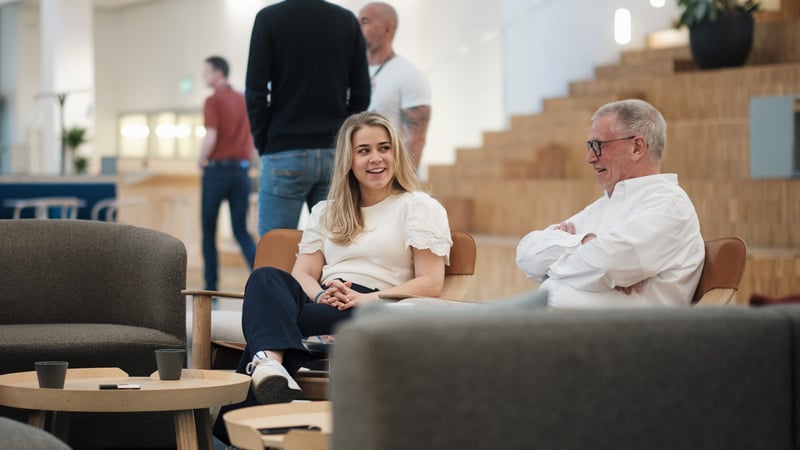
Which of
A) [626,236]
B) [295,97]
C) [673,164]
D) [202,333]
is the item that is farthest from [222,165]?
[626,236]

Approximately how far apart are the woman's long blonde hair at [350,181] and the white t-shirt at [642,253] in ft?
2.17

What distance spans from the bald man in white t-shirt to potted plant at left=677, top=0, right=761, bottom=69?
12.6 ft

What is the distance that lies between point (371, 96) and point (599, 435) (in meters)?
3.36

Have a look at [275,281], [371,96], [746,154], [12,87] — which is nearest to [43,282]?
[275,281]

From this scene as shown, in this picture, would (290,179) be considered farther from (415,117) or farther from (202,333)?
(202,333)

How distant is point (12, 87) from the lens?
19344 mm

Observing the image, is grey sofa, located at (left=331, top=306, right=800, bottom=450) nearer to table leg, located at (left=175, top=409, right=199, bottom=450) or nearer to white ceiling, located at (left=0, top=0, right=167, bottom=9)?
table leg, located at (left=175, top=409, right=199, bottom=450)

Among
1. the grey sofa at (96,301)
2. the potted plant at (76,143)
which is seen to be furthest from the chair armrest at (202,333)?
the potted plant at (76,143)

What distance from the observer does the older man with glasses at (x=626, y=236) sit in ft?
9.86

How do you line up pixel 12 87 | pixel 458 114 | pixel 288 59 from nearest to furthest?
pixel 288 59 < pixel 458 114 < pixel 12 87

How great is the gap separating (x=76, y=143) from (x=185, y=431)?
10.8m

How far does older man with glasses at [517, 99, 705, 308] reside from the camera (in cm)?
301

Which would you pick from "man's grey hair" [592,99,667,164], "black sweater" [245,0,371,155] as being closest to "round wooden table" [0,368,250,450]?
"man's grey hair" [592,99,667,164]

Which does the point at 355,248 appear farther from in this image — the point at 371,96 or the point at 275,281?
the point at 371,96
